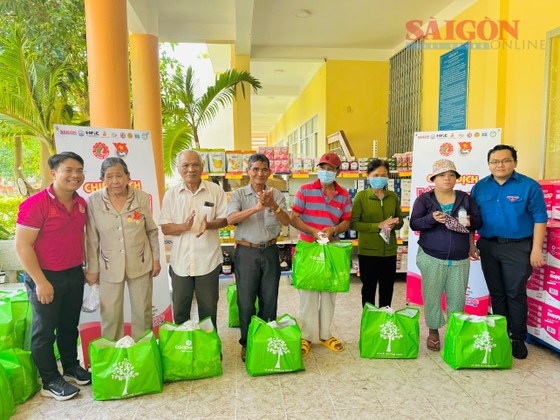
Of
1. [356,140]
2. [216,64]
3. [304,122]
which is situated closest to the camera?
[356,140]

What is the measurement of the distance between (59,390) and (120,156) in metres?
1.69

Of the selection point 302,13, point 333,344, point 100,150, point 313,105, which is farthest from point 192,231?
point 313,105

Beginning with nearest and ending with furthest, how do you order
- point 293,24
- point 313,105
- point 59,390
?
point 59,390 < point 293,24 < point 313,105

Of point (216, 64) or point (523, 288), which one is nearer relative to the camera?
point (523, 288)

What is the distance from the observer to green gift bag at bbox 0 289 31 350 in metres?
2.61

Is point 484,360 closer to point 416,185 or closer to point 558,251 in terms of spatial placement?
point 558,251

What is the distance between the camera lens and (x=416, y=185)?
3.90m

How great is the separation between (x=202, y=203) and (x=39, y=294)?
1.17 meters

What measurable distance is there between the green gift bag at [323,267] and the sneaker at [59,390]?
1.70 m

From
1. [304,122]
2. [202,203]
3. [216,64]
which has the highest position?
[216,64]

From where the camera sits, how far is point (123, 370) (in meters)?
2.37

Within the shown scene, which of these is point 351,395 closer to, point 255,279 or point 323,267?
point 323,267

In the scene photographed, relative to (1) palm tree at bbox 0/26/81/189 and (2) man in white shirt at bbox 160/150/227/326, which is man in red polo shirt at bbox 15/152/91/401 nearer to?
(2) man in white shirt at bbox 160/150/227/326

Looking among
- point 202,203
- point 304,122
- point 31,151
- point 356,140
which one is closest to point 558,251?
point 202,203
